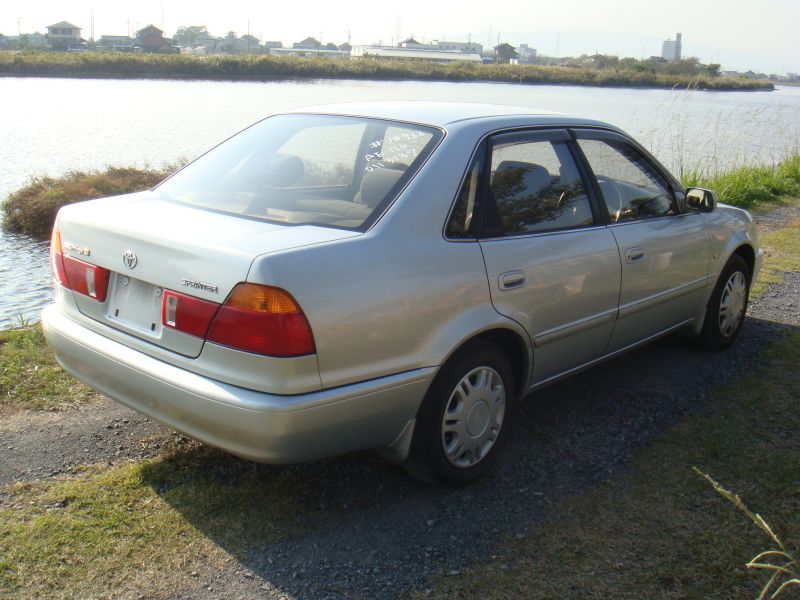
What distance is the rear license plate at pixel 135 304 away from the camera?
321 cm

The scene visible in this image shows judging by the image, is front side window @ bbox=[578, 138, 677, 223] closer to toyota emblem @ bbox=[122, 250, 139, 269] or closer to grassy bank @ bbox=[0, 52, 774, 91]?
toyota emblem @ bbox=[122, 250, 139, 269]

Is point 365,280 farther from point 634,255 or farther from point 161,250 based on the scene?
point 634,255

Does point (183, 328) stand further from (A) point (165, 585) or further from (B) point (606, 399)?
(B) point (606, 399)

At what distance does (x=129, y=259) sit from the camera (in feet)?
10.7

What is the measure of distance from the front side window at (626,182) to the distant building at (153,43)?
131ft

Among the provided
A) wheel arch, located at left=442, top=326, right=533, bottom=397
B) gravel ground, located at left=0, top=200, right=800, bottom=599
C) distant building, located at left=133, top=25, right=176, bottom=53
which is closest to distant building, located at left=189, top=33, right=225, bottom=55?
distant building, located at left=133, top=25, right=176, bottom=53

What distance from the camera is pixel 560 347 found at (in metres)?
Result: 4.14

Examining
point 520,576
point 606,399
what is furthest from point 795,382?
point 520,576

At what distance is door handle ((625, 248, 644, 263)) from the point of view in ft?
14.6

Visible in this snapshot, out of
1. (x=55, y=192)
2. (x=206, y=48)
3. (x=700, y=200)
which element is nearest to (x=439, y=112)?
(x=700, y=200)

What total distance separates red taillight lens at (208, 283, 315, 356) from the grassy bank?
30.0 m

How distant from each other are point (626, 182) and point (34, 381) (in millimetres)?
3625

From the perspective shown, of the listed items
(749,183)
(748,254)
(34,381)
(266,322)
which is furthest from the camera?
(749,183)

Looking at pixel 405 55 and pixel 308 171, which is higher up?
pixel 405 55
